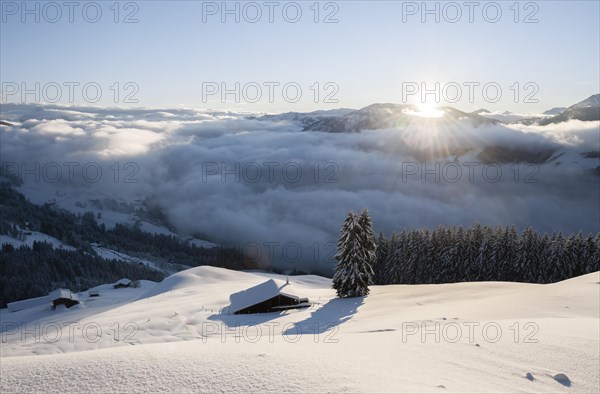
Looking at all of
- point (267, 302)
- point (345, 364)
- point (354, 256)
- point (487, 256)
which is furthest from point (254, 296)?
point (487, 256)

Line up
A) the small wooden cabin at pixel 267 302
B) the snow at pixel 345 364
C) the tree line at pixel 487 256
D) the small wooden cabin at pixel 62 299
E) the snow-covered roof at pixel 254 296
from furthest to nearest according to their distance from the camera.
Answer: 1. the small wooden cabin at pixel 62 299
2. the tree line at pixel 487 256
3. the snow-covered roof at pixel 254 296
4. the small wooden cabin at pixel 267 302
5. the snow at pixel 345 364

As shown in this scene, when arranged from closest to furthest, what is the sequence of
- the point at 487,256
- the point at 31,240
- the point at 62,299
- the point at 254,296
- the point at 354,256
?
the point at 254,296 < the point at 354,256 < the point at 487,256 < the point at 62,299 < the point at 31,240

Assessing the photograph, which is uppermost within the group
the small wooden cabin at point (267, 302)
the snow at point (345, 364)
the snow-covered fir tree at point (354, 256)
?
the snow at point (345, 364)

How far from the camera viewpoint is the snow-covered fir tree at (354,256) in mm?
40156

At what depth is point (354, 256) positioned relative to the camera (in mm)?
40344

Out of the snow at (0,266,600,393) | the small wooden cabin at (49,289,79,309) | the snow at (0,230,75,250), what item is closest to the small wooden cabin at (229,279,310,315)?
the snow at (0,266,600,393)

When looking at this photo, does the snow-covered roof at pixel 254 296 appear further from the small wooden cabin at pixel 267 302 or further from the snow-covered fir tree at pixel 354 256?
the snow-covered fir tree at pixel 354 256

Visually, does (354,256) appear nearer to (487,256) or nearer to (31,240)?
(487,256)

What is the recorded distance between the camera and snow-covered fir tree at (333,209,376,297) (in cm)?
4016

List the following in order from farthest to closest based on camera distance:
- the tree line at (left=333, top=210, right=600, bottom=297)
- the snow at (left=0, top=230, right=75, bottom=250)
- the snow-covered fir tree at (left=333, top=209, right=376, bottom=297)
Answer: the snow at (left=0, top=230, right=75, bottom=250) → the tree line at (left=333, top=210, right=600, bottom=297) → the snow-covered fir tree at (left=333, top=209, right=376, bottom=297)

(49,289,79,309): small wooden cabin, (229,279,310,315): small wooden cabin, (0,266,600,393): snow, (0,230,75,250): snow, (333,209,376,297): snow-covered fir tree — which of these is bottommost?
(0,230,75,250): snow


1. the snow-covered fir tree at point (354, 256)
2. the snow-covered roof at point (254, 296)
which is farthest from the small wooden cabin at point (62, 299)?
the snow-covered fir tree at point (354, 256)

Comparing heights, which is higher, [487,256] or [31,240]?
[487,256]

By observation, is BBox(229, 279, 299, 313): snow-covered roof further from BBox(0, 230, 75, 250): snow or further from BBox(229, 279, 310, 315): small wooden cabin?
BBox(0, 230, 75, 250): snow
